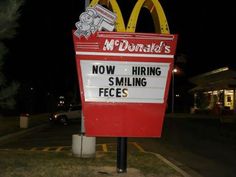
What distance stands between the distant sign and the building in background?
33451mm

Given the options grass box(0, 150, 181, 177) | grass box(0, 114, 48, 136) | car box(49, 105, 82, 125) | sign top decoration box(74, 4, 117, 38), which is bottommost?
grass box(0, 150, 181, 177)

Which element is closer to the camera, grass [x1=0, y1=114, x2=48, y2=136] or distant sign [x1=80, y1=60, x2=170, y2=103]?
distant sign [x1=80, y1=60, x2=170, y2=103]

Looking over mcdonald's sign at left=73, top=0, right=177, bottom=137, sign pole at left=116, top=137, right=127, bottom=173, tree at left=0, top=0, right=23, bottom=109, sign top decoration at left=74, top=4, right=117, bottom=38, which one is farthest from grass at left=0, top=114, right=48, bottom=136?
tree at left=0, top=0, right=23, bottom=109

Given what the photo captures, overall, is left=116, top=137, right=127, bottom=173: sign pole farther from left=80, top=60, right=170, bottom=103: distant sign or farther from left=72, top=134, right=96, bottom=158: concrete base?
left=72, top=134, right=96, bottom=158: concrete base

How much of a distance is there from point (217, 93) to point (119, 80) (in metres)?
42.4

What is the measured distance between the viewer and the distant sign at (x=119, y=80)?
11094 millimetres

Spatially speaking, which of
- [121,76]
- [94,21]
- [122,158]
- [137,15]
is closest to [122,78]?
[121,76]

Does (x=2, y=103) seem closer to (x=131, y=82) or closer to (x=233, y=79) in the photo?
(x=131, y=82)

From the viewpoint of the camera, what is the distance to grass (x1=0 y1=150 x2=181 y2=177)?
11.3m

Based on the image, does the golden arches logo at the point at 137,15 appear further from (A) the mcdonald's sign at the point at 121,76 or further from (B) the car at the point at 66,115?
(B) the car at the point at 66,115

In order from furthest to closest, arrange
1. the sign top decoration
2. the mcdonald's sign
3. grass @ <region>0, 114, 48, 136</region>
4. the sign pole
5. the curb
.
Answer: grass @ <region>0, 114, 48, 136</region> → the curb → the sign pole → the mcdonald's sign → the sign top decoration

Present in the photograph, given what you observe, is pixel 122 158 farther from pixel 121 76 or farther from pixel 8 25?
pixel 8 25

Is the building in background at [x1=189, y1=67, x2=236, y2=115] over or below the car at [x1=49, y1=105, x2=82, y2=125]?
over

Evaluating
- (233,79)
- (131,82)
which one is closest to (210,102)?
(233,79)
